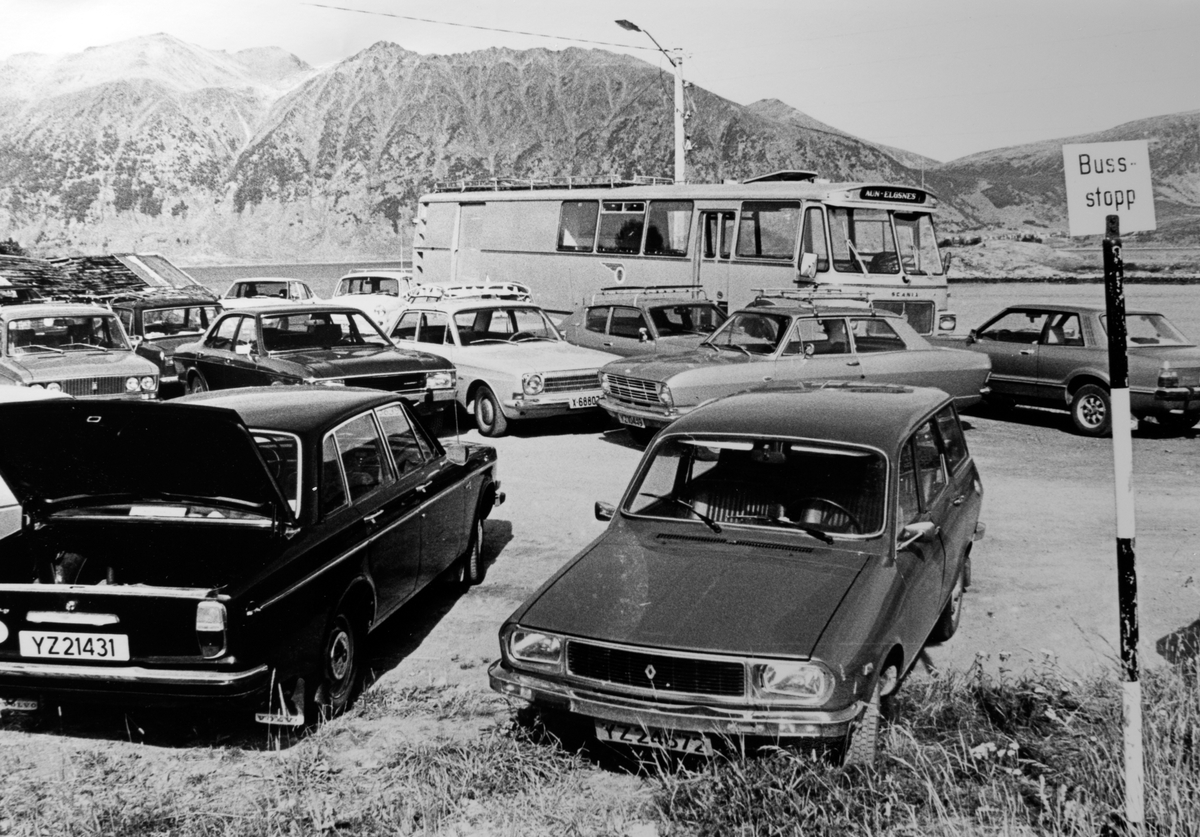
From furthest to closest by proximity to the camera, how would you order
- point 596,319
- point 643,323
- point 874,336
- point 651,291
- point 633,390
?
point 651,291 → point 596,319 → point 643,323 → point 874,336 → point 633,390

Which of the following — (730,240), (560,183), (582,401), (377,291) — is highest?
(560,183)

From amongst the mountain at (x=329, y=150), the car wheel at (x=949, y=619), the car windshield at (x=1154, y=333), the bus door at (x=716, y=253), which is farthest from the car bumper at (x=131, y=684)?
the mountain at (x=329, y=150)

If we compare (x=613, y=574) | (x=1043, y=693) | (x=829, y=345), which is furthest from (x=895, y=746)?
(x=829, y=345)

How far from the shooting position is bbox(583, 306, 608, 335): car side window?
1544 cm

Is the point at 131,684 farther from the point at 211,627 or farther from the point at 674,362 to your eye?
the point at 674,362

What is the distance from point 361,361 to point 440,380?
0.89m

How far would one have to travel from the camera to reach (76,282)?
105 feet

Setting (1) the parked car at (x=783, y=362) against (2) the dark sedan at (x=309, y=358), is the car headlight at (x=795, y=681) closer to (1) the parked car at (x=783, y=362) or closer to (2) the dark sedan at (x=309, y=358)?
(1) the parked car at (x=783, y=362)

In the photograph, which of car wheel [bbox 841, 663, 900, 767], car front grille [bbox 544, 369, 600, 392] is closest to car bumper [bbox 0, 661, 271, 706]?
car wheel [bbox 841, 663, 900, 767]

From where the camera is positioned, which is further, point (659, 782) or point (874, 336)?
point (874, 336)

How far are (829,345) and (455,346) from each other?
4.48 m

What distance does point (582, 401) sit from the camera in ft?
44.3

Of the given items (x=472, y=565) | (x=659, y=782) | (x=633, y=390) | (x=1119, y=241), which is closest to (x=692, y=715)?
(x=659, y=782)

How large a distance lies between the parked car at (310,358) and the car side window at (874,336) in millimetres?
4453
